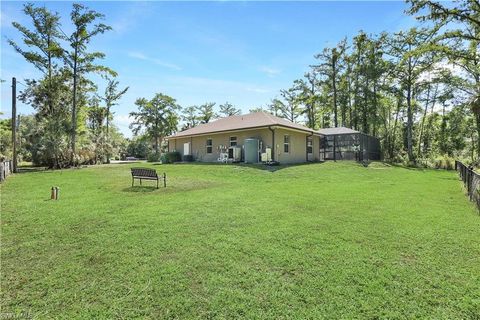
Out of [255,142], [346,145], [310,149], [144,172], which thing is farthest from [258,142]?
[346,145]

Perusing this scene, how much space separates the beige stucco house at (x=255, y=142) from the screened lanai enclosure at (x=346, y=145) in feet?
3.83

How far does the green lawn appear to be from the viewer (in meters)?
2.96

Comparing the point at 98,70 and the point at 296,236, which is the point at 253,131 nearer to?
the point at 98,70

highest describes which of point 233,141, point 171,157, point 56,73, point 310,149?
point 56,73

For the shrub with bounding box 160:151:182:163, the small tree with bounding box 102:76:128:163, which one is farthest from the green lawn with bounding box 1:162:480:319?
the small tree with bounding box 102:76:128:163

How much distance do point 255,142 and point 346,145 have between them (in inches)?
431

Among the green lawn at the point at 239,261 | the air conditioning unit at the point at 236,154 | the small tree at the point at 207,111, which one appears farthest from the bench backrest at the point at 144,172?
the small tree at the point at 207,111

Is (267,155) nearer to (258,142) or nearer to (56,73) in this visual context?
(258,142)

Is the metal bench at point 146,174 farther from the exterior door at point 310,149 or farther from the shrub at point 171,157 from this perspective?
the exterior door at point 310,149

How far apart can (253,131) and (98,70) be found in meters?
13.7

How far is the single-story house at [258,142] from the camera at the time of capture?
19.6 metres

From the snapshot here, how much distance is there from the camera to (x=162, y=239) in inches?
189

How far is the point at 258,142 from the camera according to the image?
19.6m

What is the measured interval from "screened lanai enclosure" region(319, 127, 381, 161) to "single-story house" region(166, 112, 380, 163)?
0.09 metres
